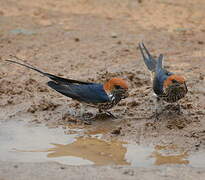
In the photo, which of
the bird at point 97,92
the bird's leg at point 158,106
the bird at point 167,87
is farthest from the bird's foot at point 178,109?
the bird at point 97,92

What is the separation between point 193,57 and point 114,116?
103 inches

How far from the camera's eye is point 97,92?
720cm

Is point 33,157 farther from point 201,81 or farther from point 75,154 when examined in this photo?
point 201,81

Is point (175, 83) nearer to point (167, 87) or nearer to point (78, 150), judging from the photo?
point (167, 87)

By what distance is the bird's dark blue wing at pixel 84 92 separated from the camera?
7.16 m

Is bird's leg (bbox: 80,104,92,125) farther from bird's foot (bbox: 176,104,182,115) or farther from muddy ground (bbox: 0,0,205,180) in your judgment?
bird's foot (bbox: 176,104,182,115)

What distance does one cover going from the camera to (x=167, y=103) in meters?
7.71

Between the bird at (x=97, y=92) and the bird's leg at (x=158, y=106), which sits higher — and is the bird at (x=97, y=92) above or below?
above

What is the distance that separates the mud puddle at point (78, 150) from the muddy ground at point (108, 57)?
0.20m

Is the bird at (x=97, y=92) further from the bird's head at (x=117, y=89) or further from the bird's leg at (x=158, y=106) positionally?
the bird's leg at (x=158, y=106)

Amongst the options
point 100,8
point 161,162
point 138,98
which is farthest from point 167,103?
point 100,8

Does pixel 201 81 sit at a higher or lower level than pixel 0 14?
lower

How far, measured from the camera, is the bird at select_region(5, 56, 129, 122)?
708 cm

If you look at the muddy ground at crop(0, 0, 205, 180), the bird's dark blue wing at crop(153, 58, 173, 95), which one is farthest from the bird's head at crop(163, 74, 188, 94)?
the muddy ground at crop(0, 0, 205, 180)
